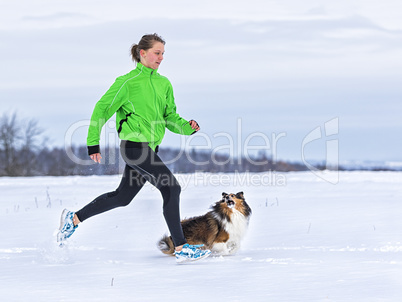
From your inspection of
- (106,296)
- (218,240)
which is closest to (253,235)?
(218,240)

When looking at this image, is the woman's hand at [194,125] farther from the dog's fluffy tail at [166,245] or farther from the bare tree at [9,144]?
the bare tree at [9,144]

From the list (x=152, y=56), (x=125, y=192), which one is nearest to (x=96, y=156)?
(x=125, y=192)

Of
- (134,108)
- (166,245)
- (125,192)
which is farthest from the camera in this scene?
(166,245)

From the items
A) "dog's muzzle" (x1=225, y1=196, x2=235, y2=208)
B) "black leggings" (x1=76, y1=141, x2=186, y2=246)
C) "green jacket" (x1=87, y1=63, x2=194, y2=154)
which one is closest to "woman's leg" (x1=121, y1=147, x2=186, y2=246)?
"black leggings" (x1=76, y1=141, x2=186, y2=246)

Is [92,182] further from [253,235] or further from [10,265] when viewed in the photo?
[10,265]

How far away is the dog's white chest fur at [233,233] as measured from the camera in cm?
567

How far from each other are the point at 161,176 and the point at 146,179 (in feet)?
0.68

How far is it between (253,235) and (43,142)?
47.3 meters

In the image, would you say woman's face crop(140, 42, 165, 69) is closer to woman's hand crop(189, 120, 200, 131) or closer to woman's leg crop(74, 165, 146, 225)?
woman's hand crop(189, 120, 200, 131)

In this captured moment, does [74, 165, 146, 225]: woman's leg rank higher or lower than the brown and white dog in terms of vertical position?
higher

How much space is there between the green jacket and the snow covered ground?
1178mm

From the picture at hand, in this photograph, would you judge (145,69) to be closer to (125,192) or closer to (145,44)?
(145,44)

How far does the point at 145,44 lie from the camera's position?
198 inches

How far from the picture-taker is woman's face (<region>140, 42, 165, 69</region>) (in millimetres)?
5004
